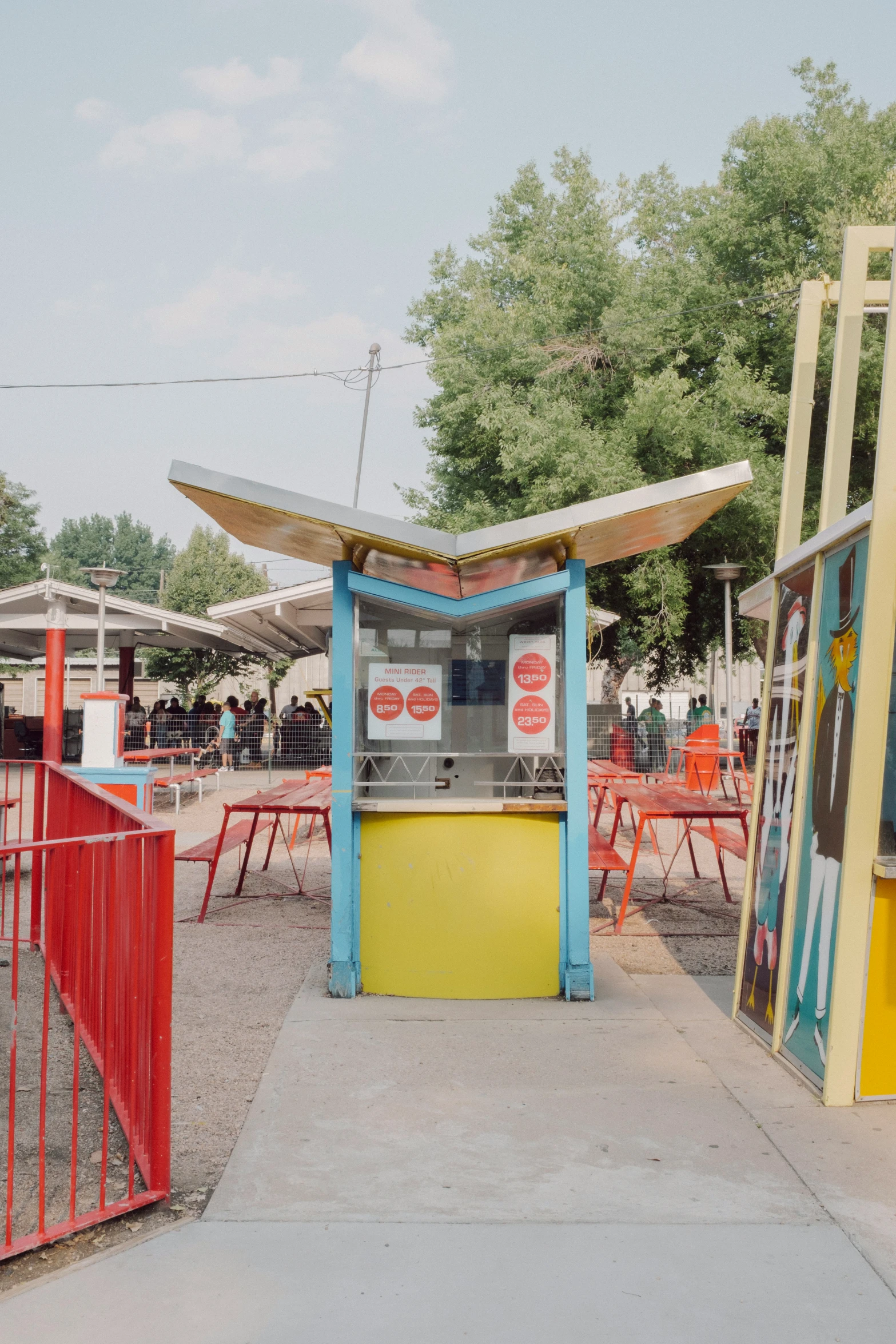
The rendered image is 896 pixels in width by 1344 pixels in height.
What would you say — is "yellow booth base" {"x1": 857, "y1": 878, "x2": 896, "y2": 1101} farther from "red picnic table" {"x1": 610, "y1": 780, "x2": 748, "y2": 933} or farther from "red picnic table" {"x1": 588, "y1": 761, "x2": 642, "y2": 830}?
"red picnic table" {"x1": 588, "y1": 761, "x2": 642, "y2": 830}

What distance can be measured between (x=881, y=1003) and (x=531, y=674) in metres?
2.69

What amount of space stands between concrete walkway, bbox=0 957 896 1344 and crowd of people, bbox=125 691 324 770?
48.3ft

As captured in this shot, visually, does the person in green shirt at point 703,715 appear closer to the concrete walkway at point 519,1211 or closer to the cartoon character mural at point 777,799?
the cartoon character mural at point 777,799

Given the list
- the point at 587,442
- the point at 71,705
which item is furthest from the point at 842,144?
the point at 71,705

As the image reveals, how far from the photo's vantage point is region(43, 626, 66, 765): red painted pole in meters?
14.2

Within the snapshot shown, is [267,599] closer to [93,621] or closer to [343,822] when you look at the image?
[93,621]

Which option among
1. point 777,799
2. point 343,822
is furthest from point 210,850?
point 777,799

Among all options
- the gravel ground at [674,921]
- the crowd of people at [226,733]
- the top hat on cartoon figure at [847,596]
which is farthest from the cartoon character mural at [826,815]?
the crowd of people at [226,733]

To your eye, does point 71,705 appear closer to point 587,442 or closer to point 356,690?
point 587,442

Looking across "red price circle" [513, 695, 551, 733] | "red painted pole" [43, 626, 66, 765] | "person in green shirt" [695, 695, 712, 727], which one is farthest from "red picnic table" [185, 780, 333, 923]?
"person in green shirt" [695, 695, 712, 727]

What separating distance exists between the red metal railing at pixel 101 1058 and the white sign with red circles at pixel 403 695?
1707 millimetres

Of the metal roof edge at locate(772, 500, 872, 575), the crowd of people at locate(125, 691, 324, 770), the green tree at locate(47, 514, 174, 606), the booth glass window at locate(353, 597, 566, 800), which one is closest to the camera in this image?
the metal roof edge at locate(772, 500, 872, 575)

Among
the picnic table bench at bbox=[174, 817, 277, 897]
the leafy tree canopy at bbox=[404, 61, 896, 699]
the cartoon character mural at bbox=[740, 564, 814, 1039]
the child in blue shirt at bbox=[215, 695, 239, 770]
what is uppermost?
the leafy tree canopy at bbox=[404, 61, 896, 699]

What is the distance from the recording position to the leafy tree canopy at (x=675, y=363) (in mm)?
20297
